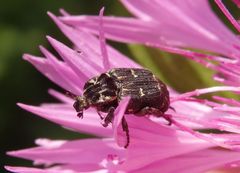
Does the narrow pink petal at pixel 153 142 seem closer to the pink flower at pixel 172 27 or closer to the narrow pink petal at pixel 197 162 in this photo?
the narrow pink petal at pixel 197 162

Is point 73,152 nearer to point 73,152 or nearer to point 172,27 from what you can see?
point 73,152

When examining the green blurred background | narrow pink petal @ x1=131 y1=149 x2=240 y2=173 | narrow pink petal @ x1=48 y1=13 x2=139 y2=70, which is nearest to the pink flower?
narrow pink petal @ x1=48 y1=13 x2=139 y2=70

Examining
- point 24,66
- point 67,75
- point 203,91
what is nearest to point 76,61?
point 67,75

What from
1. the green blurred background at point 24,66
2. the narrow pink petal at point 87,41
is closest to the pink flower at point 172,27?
the narrow pink petal at point 87,41

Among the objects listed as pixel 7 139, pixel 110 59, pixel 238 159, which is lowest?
pixel 7 139

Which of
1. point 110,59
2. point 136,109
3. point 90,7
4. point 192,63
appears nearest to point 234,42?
point 192,63

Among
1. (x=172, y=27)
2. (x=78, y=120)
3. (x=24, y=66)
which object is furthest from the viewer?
(x=24, y=66)

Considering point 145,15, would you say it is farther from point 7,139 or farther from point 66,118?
point 7,139
